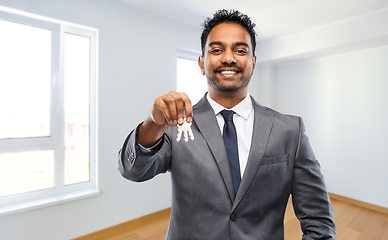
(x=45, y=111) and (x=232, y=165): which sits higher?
(x=45, y=111)

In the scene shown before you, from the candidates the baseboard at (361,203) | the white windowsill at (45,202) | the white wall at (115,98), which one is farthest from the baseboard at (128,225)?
the baseboard at (361,203)

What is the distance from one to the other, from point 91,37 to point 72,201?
1.78 meters

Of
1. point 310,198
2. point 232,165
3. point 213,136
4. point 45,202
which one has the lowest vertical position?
point 45,202

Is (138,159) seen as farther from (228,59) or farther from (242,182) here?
(228,59)

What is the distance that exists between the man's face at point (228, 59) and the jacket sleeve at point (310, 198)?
37 centimetres

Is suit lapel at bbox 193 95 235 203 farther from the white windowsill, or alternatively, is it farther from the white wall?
the white windowsill

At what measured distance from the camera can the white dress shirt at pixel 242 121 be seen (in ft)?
3.09

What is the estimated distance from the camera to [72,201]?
223 centimetres

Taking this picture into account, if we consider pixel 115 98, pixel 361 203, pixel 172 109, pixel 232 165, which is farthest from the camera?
pixel 361 203

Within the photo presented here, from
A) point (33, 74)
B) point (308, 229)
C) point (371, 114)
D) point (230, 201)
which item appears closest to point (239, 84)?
point (230, 201)

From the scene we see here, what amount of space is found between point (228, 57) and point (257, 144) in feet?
1.23

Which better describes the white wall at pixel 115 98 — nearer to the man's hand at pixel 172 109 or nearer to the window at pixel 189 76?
the window at pixel 189 76

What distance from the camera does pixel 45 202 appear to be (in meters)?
2.08

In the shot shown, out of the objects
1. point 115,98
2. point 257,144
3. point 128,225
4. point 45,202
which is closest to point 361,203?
point 128,225
